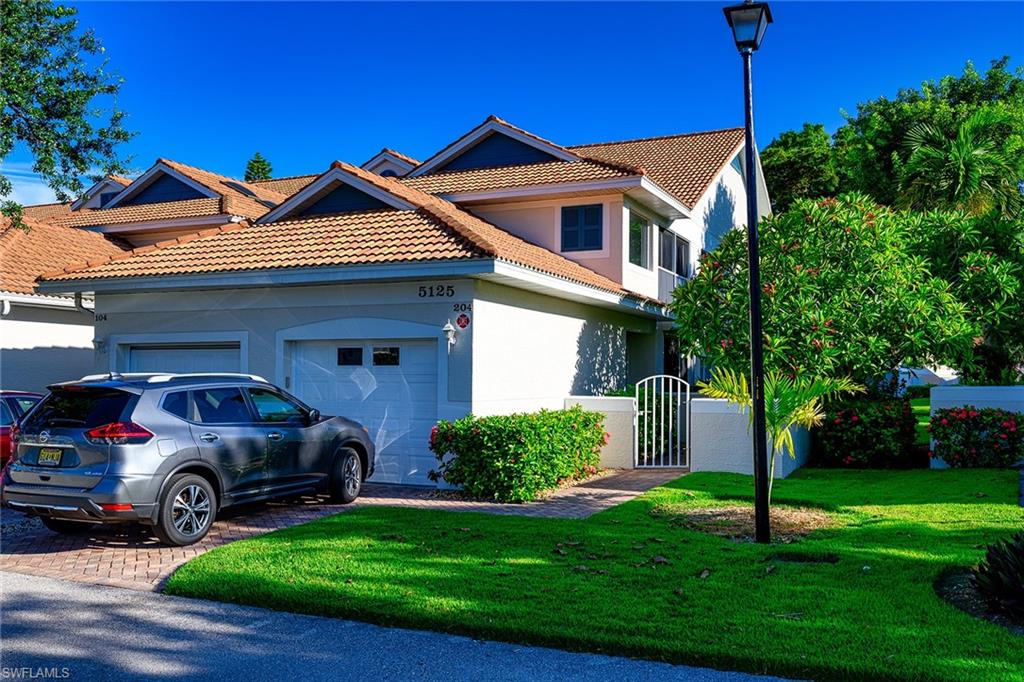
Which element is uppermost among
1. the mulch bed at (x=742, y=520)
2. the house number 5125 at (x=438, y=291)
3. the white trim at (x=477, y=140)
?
the white trim at (x=477, y=140)

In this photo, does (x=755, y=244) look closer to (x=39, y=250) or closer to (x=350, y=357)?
(x=350, y=357)

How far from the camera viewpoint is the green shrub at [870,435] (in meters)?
14.7

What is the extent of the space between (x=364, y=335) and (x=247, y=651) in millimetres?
7912

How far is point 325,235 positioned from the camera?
1475 centimetres

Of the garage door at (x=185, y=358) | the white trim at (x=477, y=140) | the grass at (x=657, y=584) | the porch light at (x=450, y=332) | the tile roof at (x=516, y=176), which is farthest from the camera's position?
the white trim at (x=477, y=140)

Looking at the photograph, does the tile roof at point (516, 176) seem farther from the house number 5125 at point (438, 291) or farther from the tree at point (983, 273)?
the tree at point (983, 273)

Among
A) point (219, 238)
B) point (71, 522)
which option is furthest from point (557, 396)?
point (71, 522)

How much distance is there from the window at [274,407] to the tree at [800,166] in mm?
31868

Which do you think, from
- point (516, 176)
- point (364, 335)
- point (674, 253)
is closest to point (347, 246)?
point (364, 335)

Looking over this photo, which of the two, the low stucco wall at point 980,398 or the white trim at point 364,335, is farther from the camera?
the low stucco wall at point 980,398

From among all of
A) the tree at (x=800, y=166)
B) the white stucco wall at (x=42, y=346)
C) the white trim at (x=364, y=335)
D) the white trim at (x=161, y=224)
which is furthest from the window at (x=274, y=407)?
the tree at (x=800, y=166)

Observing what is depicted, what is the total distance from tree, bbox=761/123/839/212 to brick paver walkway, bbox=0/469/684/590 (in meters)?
29.5

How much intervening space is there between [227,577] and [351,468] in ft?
13.6

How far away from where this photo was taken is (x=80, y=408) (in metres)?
8.77
